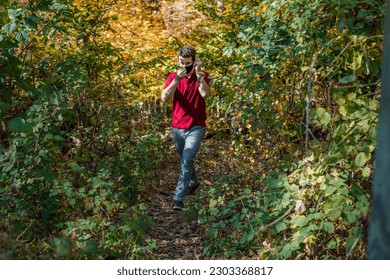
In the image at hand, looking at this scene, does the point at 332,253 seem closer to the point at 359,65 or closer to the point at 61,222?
the point at 359,65

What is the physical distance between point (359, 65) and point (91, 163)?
165 inches

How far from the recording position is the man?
7.16m

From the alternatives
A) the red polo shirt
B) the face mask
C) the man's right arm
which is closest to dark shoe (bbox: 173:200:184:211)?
the red polo shirt

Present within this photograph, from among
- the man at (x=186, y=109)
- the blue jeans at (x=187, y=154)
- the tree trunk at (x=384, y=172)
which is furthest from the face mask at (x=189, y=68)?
the tree trunk at (x=384, y=172)

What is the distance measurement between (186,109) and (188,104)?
0.23 ft

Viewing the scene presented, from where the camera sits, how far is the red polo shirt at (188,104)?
7254 millimetres

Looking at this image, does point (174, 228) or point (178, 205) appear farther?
point (178, 205)

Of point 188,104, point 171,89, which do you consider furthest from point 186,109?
point 171,89

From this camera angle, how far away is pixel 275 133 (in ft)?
22.8

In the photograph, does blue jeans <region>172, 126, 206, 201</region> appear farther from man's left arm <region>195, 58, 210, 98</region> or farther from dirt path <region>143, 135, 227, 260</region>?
man's left arm <region>195, 58, 210, 98</region>

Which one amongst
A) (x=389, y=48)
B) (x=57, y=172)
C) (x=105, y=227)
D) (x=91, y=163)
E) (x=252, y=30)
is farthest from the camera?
(x=91, y=163)

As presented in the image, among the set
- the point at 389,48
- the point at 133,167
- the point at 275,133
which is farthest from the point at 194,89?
the point at 389,48

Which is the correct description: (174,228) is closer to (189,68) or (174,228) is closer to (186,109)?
(186,109)

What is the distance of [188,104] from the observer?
7.25m
